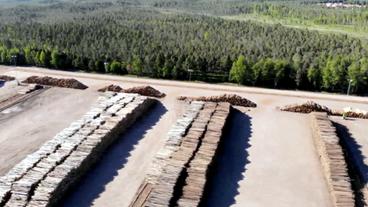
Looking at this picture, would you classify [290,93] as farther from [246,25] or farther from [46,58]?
[246,25]

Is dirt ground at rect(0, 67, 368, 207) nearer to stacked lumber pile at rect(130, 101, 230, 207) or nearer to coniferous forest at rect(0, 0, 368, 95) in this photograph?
stacked lumber pile at rect(130, 101, 230, 207)

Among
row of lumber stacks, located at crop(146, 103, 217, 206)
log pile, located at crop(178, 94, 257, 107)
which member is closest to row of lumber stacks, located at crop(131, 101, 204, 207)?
row of lumber stacks, located at crop(146, 103, 217, 206)

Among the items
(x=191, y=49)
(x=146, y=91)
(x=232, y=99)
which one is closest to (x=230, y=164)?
(x=232, y=99)

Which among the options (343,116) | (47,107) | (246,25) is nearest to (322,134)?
(343,116)

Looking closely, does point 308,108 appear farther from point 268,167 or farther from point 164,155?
point 164,155

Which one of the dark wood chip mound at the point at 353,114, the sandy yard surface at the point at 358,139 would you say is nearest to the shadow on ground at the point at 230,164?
the sandy yard surface at the point at 358,139

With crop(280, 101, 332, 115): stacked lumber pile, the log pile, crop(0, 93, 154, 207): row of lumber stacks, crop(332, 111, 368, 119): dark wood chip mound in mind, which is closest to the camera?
crop(0, 93, 154, 207): row of lumber stacks
